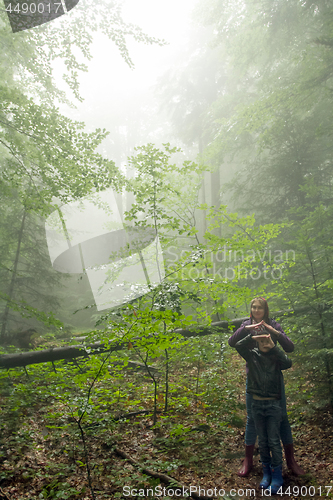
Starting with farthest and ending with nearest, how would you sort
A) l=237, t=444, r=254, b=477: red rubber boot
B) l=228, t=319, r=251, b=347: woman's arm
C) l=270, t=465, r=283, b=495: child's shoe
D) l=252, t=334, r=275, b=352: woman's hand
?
l=228, t=319, r=251, b=347: woman's arm → l=237, t=444, r=254, b=477: red rubber boot → l=252, t=334, r=275, b=352: woman's hand → l=270, t=465, r=283, b=495: child's shoe

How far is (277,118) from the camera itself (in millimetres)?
8359

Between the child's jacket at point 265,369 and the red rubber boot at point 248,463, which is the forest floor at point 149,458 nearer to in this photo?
the red rubber boot at point 248,463

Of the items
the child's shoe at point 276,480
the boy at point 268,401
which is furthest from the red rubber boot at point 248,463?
the child's shoe at point 276,480

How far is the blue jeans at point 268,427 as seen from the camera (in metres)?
2.76

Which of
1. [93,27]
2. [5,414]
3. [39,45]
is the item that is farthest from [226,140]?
[5,414]

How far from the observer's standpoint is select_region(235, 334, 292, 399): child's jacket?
2867 millimetres

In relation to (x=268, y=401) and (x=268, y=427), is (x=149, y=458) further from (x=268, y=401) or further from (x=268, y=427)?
(x=268, y=401)

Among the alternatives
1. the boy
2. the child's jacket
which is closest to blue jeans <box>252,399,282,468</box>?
the boy

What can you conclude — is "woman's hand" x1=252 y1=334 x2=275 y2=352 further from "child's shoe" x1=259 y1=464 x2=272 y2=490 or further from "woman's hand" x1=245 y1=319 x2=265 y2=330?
"child's shoe" x1=259 y1=464 x2=272 y2=490

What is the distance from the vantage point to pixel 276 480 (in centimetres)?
272

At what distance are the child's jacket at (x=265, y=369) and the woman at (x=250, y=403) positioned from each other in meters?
0.11

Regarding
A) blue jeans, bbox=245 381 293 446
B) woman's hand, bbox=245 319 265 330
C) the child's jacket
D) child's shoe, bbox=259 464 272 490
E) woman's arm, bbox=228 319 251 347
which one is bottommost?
child's shoe, bbox=259 464 272 490

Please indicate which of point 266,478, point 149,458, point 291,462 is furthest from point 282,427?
point 149,458

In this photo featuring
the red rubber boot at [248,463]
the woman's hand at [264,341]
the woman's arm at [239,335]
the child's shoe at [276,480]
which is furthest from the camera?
the woman's arm at [239,335]
